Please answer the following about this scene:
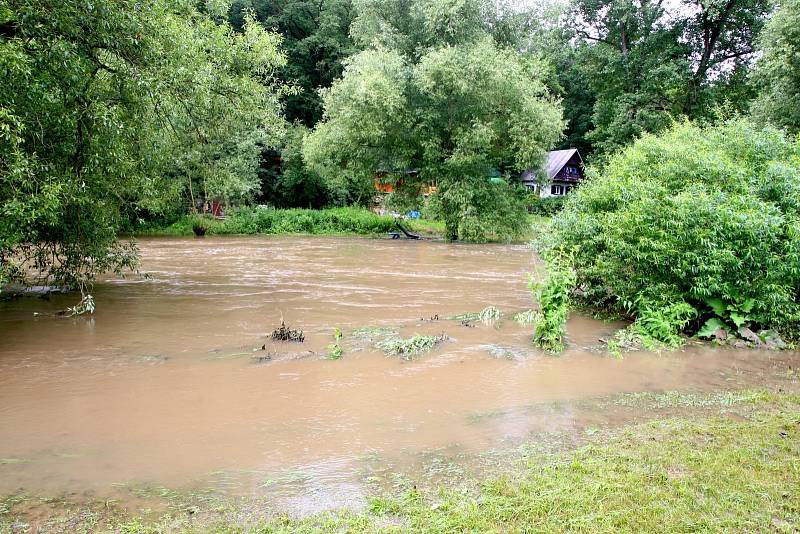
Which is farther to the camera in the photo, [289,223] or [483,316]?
[289,223]

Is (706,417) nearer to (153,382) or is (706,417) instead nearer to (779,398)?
(779,398)

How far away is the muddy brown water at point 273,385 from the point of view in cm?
505

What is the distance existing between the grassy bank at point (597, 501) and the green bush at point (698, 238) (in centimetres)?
456

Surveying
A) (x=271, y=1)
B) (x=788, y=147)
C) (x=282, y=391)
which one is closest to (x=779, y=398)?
(x=282, y=391)

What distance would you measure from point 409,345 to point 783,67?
1981cm

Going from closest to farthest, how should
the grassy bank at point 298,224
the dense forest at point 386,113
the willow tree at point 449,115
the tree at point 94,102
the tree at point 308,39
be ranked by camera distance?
the tree at point 94,102
the dense forest at point 386,113
the willow tree at point 449,115
the grassy bank at point 298,224
the tree at point 308,39

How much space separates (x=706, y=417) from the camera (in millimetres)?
5855

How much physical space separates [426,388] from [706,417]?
3023mm

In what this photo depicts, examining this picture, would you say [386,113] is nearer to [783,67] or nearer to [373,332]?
[783,67]

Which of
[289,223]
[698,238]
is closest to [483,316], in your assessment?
[698,238]

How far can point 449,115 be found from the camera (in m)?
27.1

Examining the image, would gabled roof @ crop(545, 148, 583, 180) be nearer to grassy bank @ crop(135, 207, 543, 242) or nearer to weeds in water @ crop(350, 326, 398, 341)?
grassy bank @ crop(135, 207, 543, 242)

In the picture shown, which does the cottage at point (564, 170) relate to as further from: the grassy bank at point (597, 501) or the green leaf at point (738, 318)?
the grassy bank at point (597, 501)

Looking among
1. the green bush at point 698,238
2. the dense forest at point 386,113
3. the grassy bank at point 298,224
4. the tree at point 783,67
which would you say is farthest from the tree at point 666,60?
the green bush at point 698,238
